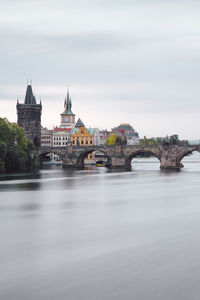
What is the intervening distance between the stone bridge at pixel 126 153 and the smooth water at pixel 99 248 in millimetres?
49598

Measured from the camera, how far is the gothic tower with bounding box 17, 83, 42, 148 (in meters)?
112

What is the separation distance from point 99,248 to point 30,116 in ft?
306

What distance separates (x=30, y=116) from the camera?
11250 centimetres

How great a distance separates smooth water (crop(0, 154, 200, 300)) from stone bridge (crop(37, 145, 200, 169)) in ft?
163

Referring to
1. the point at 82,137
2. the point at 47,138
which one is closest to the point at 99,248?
the point at 82,137

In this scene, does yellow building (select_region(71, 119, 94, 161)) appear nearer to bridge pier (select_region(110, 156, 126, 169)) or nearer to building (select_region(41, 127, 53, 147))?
building (select_region(41, 127, 53, 147))

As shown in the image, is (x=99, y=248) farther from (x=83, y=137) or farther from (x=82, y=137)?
(x=82, y=137)

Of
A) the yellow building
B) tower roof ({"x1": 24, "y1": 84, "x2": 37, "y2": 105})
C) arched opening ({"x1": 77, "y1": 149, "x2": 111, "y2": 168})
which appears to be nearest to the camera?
arched opening ({"x1": 77, "y1": 149, "x2": 111, "y2": 168})

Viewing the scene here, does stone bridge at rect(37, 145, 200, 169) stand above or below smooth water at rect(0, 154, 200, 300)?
above

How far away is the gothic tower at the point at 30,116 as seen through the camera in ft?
368

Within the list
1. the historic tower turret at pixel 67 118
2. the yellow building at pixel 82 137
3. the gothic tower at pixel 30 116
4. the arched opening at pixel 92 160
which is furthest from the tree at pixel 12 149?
the historic tower turret at pixel 67 118

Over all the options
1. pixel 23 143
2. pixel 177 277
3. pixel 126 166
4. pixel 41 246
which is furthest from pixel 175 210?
pixel 126 166

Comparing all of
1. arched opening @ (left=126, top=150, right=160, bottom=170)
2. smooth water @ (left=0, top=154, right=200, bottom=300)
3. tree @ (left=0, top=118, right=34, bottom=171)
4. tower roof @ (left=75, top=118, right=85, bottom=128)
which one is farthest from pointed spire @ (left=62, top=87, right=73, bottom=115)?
smooth water @ (left=0, top=154, right=200, bottom=300)

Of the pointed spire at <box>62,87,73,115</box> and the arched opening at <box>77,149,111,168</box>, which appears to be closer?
the arched opening at <box>77,149,111,168</box>
